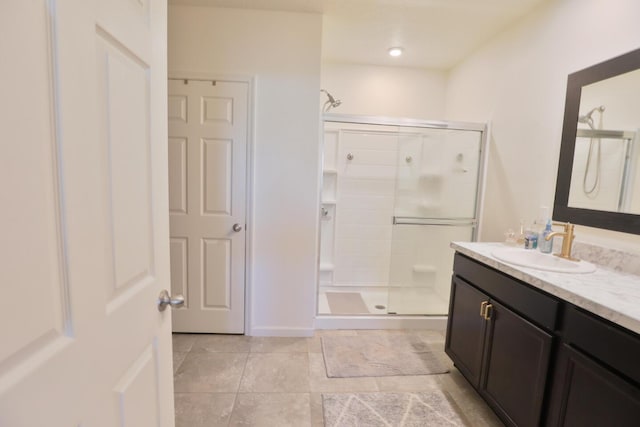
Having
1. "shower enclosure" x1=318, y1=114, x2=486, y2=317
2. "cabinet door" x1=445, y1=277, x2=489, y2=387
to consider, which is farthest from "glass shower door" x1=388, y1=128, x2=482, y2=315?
"cabinet door" x1=445, y1=277, x2=489, y2=387

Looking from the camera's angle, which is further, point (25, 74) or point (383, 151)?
point (383, 151)

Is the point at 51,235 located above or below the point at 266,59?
below

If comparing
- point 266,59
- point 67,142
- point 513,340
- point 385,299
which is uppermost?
point 266,59

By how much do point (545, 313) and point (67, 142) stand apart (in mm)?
1658

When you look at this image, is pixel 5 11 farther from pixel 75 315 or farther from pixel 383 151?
pixel 383 151

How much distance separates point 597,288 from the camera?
3.93 ft

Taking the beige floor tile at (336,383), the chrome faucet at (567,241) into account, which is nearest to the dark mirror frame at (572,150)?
the chrome faucet at (567,241)

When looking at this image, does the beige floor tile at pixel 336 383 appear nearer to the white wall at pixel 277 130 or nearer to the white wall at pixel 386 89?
the white wall at pixel 277 130

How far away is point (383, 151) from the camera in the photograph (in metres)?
3.36

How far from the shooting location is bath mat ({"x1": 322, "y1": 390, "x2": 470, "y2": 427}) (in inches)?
62.9

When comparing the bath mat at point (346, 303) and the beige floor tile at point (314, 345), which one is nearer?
the beige floor tile at point (314, 345)

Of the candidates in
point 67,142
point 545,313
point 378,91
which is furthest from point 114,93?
point 378,91

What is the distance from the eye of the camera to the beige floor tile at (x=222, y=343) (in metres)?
2.24

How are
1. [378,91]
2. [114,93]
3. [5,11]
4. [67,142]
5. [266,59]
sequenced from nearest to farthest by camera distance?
1. [5,11]
2. [67,142]
3. [114,93]
4. [266,59]
5. [378,91]
